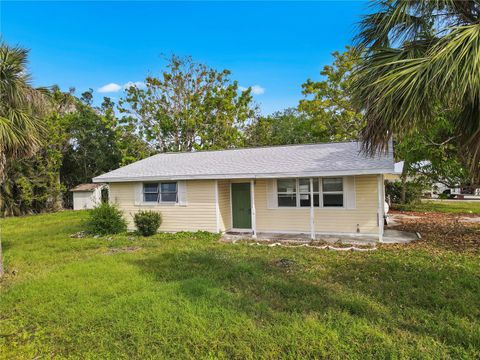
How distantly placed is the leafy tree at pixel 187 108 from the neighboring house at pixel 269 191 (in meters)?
10.5

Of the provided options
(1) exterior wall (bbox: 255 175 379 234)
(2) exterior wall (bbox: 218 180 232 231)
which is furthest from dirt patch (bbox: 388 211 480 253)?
(2) exterior wall (bbox: 218 180 232 231)

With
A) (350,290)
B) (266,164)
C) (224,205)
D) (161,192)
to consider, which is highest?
(266,164)

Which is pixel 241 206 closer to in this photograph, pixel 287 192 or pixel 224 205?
pixel 224 205

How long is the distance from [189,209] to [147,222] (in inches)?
66.9

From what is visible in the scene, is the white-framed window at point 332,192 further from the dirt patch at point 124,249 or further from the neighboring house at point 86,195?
the neighboring house at point 86,195

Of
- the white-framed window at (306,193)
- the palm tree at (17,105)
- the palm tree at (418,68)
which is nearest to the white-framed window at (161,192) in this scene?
the white-framed window at (306,193)

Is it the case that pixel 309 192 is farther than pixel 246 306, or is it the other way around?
pixel 309 192

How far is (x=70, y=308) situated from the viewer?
16.6ft

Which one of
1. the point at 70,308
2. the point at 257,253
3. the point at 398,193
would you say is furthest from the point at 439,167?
the point at 70,308

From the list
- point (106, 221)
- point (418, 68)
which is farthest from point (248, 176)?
point (418, 68)

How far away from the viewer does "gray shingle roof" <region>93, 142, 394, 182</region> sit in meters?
9.82

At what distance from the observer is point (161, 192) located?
40.6 feet

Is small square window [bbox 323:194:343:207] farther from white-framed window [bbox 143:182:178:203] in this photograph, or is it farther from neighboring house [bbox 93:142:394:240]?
white-framed window [bbox 143:182:178:203]

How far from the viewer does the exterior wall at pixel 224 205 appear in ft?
38.5
